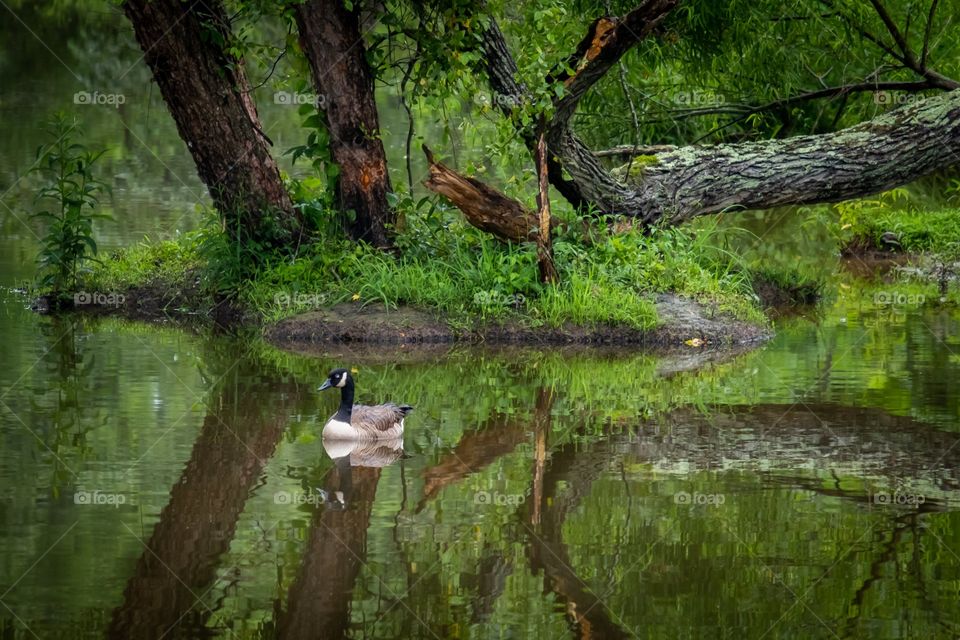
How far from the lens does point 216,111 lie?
13359 millimetres

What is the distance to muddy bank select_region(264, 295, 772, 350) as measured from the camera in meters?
12.9

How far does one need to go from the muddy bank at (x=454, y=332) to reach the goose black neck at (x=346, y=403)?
3.64m

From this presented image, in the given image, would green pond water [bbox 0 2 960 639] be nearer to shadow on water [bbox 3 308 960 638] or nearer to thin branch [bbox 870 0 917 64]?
shadow on water [bbox 3 308 960 638]

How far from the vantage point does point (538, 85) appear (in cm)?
1235

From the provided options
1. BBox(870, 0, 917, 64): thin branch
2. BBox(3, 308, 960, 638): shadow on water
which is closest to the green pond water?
BBox(3, 308, 960, 638): shadow on water

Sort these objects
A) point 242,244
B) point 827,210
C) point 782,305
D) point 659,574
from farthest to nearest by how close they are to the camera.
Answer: point 827,210, point 782,305, point 242,244, point 659,574

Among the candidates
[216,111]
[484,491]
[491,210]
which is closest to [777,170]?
[491,210]

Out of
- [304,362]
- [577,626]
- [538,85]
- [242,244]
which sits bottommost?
[577,626]

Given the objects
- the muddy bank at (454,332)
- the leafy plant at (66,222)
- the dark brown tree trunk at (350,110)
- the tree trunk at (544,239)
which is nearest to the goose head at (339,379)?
the muddy bank at (454,332)

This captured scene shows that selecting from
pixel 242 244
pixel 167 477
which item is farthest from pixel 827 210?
pixel 167 477

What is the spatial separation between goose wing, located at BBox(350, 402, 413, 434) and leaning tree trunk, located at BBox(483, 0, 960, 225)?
5342 millimetres

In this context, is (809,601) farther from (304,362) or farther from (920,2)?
(920,2)

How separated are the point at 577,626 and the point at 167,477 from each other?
3039 millimetres

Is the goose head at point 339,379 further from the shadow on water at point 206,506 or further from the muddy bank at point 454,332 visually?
the muddy bank at point 454,332
